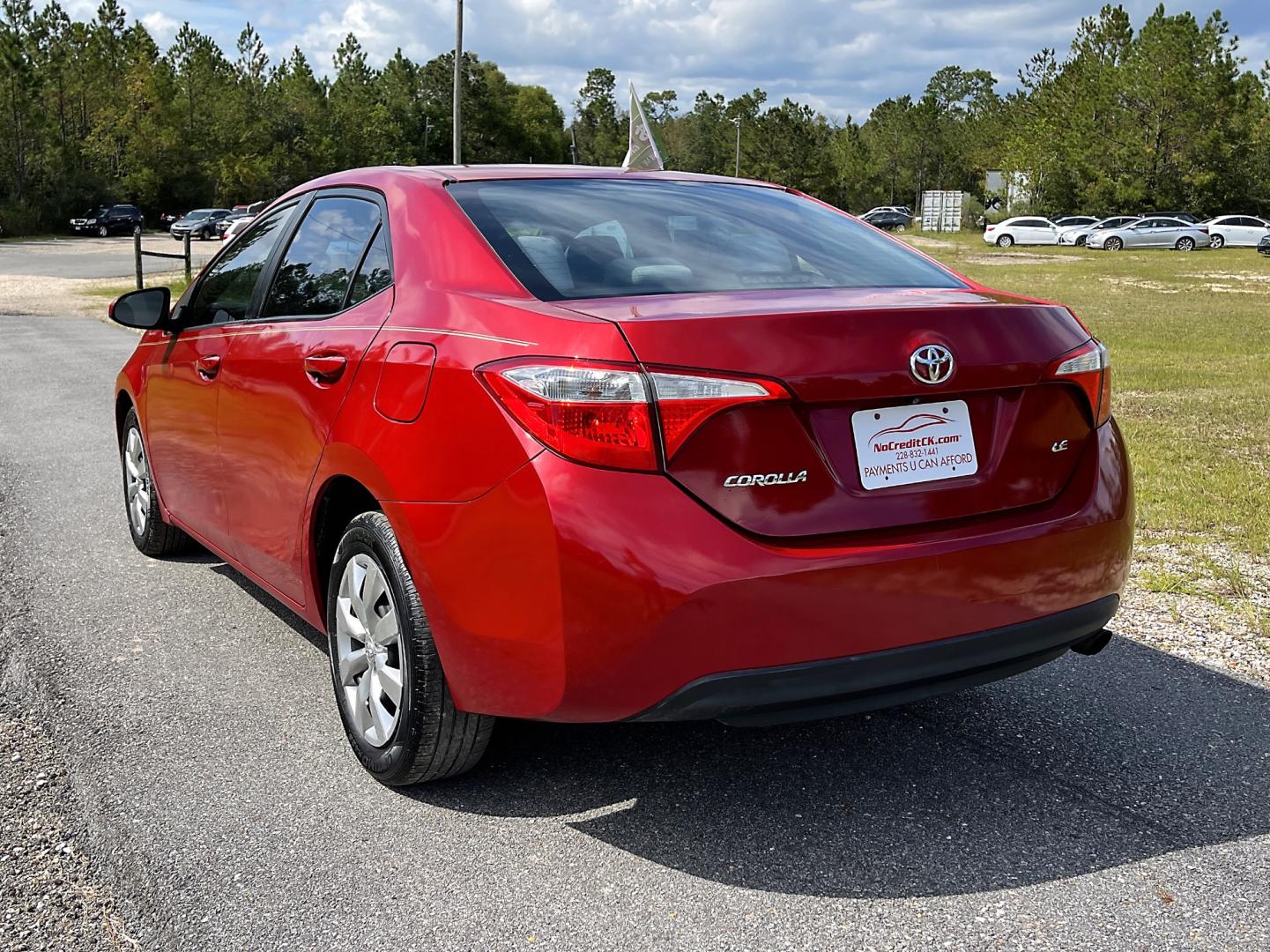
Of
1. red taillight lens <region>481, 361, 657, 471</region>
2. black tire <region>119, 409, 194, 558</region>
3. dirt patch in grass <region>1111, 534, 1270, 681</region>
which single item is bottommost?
dirt patch in grass <region>1111, 534, 1270, 681</region>

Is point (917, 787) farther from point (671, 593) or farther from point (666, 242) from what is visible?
point (666, 242)

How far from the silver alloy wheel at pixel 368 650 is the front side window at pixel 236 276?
1.34 m

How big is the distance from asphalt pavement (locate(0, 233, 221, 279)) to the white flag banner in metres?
21.7

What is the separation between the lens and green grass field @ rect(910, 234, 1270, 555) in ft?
21.3

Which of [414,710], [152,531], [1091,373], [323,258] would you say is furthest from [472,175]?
[152,531]

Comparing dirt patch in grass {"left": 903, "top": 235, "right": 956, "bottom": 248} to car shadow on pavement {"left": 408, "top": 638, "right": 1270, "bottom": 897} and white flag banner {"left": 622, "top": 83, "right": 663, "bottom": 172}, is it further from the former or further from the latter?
car shadow on pavement {"left": 408, "top": 638, "right": 1270, "bottom": 897}

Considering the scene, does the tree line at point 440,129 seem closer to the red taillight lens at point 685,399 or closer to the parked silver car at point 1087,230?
the parked silver car at point 1087,230

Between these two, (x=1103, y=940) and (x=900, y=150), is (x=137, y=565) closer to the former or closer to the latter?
(x=1103, y=940)

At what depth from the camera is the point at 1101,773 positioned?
338 centimetres

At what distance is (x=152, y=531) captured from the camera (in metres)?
5.45

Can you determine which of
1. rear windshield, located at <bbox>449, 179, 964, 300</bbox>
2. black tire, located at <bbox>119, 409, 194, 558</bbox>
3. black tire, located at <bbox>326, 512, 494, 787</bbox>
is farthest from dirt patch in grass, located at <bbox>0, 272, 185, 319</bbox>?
black tire, located at <bbox>326, 512, 494, 787</bbox>

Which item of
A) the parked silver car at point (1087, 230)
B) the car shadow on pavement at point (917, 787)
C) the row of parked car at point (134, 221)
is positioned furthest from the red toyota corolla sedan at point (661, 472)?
the parked silver car at point (1087, 230)

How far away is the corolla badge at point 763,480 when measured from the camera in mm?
2637

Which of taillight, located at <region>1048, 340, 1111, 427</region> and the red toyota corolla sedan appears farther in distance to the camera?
taillight, located at <region>1048, 340, 1111, 427</region>
